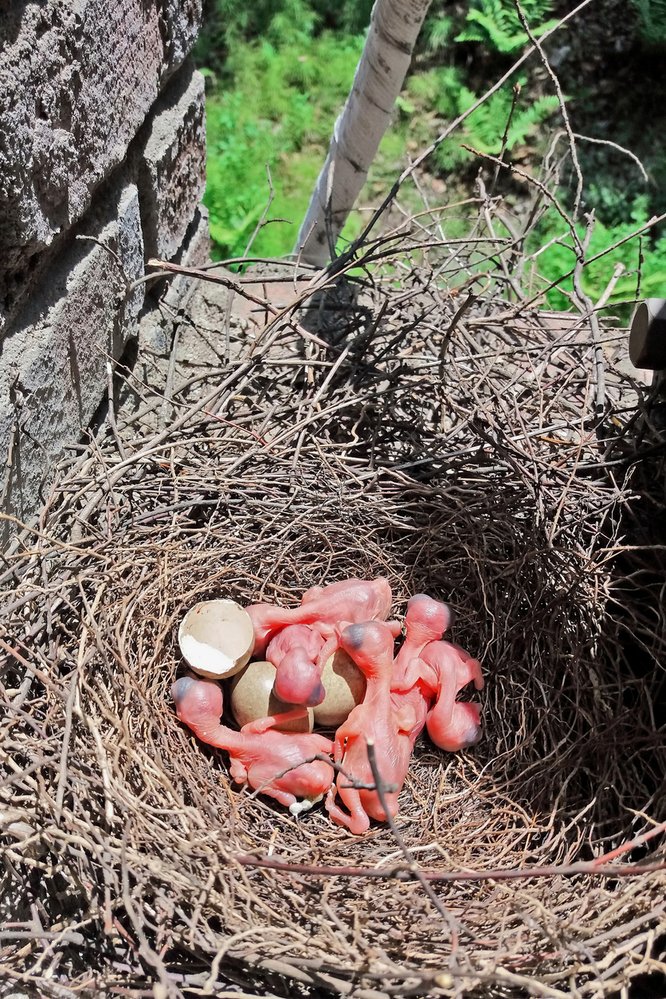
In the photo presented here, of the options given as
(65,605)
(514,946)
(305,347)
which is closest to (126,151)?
(305,347)

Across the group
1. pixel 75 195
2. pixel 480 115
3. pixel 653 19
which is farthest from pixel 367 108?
pixel 653 19

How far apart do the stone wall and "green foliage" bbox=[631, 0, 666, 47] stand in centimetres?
337

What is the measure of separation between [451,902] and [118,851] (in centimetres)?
65

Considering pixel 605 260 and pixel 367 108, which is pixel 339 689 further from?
pixel 605 260

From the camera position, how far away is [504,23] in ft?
15.9

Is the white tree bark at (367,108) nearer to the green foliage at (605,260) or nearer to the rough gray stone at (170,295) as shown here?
the rough gray stone at (170,295)

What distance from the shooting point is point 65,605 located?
1.76 meters

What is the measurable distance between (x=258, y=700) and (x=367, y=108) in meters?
1.64

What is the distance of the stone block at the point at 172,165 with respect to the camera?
2.10m

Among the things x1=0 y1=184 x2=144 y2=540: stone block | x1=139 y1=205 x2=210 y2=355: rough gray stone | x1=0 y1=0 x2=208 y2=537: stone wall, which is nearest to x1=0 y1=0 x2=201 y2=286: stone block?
x1=0 y1=0 x2=208 y2=537: stone wall

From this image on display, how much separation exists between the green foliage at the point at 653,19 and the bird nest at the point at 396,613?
10.1 feet

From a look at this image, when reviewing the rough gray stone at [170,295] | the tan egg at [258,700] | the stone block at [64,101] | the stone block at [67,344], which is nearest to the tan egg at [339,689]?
the tan egg at [258,700]

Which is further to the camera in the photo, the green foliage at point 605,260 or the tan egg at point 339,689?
the green foliage at point 605,260

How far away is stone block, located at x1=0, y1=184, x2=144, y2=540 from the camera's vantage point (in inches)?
63.3
